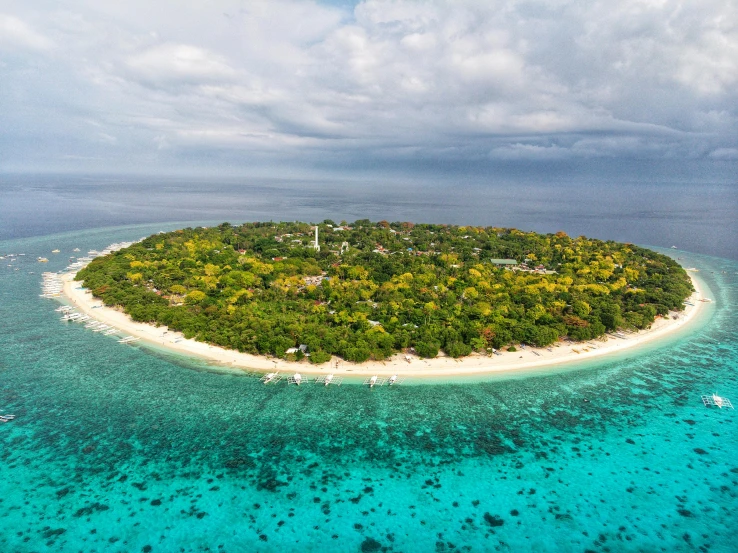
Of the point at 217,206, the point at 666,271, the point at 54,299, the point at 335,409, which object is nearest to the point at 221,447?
the point at 335,409

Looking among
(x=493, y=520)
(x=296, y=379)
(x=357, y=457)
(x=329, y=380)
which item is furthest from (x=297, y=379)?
(x=493, y=520)

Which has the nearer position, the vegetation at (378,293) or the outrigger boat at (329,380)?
the outrigger boat at (329,380)

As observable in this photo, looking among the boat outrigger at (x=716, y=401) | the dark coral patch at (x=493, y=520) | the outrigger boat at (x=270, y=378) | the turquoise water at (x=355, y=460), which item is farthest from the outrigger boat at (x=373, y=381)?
the boat outrigger at (x=716, y=401)

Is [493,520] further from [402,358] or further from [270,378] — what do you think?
[270,378]

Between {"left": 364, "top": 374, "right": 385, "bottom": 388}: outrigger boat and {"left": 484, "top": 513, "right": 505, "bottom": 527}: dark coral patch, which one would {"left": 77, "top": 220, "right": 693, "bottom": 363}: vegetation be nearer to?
{"left": 364, "top": 374, "right": 385, "bottom": 388}: outrigger boat

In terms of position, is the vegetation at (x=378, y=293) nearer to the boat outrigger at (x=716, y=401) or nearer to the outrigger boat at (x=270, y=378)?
the outrigger boat at (x=270, y=378)

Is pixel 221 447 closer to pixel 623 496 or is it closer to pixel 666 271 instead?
pixel 623 496

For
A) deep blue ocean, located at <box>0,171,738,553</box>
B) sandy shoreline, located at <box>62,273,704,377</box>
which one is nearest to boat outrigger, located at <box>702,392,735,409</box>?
deep blue ocean, located at <box>0,171,738,553</box>
